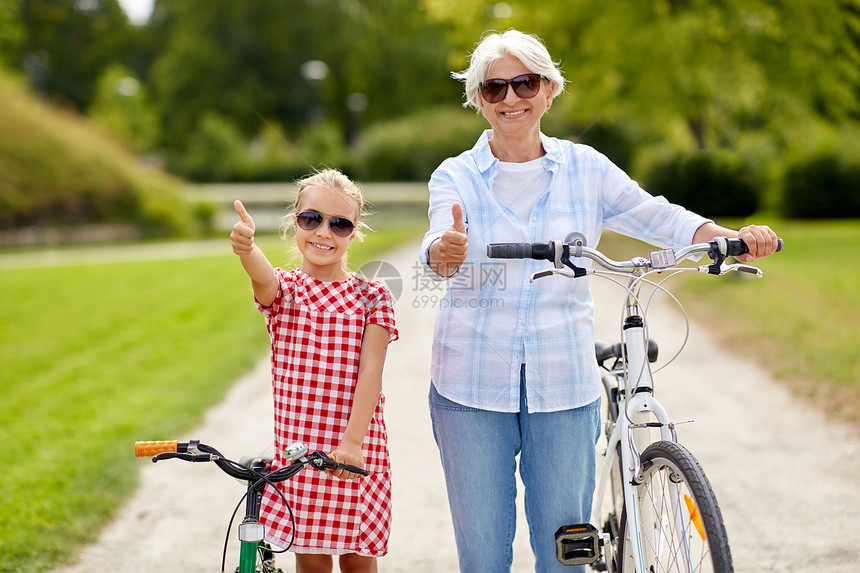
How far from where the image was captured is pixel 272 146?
36.3 m

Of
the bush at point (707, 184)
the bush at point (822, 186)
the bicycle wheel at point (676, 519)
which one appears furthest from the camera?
the bush at point (822, 186)

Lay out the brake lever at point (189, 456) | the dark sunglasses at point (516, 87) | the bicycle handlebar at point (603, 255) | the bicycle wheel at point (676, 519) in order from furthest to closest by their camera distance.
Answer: the dark sunglasses at point (516, 87) < the bicycle handlebar at point (603, 255) < the bicycle wheel at point (676, 519) < the brake lever at point (189, 456)

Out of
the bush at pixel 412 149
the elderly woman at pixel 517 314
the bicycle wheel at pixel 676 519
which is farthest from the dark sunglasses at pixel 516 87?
the bush at pixel 412 149

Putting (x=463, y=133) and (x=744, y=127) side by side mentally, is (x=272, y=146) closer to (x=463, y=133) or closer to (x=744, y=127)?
(x=463, y=133)

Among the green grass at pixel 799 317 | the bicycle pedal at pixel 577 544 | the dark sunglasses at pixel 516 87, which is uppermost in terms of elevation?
the green grass at pixel 799 317

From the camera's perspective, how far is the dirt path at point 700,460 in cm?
377

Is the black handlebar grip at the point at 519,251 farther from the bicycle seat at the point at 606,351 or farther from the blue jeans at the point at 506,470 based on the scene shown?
the bicycle seat at the point at 606,351

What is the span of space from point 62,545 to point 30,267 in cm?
1343

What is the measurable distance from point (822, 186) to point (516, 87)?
63.5 ft

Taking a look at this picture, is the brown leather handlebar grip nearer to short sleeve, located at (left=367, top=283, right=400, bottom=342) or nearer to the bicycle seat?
short sleeve, located at (left=367, top=283, right=400, bottom=342)

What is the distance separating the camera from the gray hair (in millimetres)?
2496

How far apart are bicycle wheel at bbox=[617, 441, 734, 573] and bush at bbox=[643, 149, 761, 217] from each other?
9.53m

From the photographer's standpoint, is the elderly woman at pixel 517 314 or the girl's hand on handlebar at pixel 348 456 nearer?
the girl's hand on handlebar at pixel 348 456

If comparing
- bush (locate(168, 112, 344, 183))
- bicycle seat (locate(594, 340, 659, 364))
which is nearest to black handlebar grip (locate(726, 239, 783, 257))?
bicycle seat (locate(594, 340, 659, 364))
